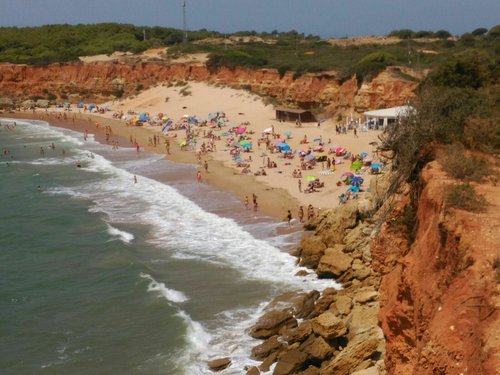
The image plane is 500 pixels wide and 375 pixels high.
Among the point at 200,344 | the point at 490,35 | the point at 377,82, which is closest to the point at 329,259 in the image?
the point at 200,344

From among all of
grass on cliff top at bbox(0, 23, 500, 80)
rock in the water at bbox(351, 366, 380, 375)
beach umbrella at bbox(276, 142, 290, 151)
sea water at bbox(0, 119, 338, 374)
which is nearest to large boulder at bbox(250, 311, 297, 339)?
sea water at bbox(0, 119, 338, 374)

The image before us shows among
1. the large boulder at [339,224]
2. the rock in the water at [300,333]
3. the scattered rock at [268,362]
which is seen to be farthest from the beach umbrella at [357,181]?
the scattered rock at [268,362]

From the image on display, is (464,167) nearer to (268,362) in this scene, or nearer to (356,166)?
(268,362)

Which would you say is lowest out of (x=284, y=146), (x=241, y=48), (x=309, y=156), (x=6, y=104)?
(x=309, y=156)

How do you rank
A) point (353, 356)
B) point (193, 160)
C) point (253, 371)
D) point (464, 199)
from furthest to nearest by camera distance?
1. point (193, 160)
2. point (253, 371)
3. point (353, 356)
4. point (464, 199)

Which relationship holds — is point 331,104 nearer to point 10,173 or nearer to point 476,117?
point 10,173

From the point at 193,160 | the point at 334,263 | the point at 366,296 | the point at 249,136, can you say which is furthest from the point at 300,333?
the point at 249,136
